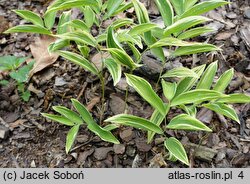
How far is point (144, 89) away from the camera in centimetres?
144

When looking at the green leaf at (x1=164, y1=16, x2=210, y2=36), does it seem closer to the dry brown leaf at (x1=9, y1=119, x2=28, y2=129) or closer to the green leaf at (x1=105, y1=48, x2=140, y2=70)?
the green leaf at (x1=105, y1=48, x2=140, y2=70)

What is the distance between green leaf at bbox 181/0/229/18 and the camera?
4.77 ft

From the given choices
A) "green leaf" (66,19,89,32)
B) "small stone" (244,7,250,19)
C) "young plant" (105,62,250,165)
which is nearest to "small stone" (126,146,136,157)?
"young plant" (105,62,250,165)

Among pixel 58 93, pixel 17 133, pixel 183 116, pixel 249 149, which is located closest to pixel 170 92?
pixel 183 116

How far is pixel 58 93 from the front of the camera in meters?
1.83

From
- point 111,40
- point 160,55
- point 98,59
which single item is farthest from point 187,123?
point 98,59

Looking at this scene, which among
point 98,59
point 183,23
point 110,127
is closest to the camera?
point 183,23

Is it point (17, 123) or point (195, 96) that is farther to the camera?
point (17, 123)

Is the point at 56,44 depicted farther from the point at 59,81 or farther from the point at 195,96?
the point at 195,96

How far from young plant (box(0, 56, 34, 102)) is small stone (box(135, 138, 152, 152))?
0.53 m

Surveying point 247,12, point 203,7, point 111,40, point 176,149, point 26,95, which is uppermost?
point 247,12

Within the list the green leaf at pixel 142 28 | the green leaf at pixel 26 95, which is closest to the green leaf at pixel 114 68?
the green leaf at pixel 142 28

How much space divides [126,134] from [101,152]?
13 centimetres

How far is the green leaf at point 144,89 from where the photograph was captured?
1.43 meters
